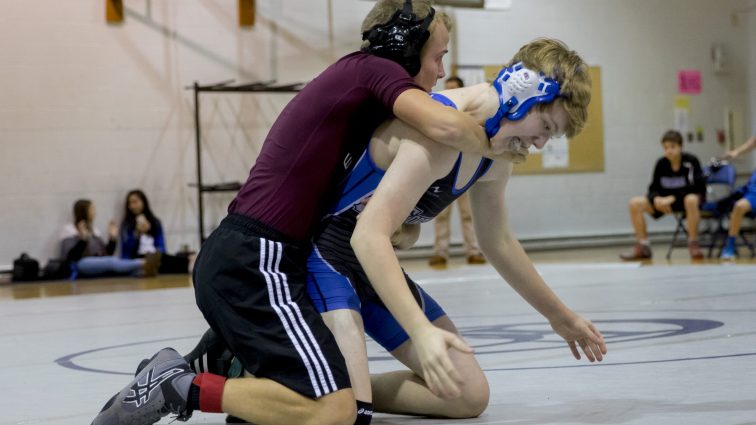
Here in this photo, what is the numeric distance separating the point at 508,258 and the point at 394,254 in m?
0.67

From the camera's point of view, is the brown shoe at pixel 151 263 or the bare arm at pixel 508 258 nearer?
the bare arm at pixel 508 258

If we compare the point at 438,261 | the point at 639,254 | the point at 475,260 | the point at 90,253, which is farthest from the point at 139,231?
the point at 639,254

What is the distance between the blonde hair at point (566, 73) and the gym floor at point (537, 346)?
2.38ft

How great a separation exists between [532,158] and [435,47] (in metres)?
9.74

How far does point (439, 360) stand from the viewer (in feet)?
6.25

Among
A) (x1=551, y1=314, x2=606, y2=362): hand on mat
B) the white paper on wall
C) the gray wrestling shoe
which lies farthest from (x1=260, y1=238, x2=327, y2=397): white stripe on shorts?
the white paper on wall

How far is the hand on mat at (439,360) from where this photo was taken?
1888 mm

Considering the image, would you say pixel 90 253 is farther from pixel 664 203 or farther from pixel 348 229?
pixel 348 229

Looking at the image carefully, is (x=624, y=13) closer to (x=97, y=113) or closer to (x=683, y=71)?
(x=683, y=71)

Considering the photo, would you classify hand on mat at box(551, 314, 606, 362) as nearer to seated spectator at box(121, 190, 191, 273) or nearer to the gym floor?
the gym floor

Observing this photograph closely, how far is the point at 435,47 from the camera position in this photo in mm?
2643

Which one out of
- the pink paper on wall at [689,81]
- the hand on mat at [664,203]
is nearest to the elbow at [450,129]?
the hand on mat at [664,203]

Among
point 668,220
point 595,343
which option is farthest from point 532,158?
point 595,343

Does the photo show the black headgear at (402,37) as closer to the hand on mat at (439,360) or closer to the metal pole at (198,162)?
the hand on mat at (439,360)
